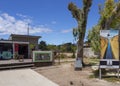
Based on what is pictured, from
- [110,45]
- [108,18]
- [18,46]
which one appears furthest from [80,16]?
[18,46]

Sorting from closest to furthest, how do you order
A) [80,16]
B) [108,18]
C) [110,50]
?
[110,50] → [108,18] → [80,16]

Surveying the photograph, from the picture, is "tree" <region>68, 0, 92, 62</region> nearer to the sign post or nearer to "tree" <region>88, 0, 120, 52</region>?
"tree" <region>88, 0, 120, 52</region>

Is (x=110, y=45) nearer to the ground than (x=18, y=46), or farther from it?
nearer to the ground

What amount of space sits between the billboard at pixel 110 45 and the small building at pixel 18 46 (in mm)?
17598

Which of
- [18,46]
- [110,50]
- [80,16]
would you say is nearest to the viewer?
[110,50]

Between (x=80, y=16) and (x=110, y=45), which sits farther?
(x=80, y=16)

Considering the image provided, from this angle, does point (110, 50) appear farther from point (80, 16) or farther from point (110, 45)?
point (80, 16)

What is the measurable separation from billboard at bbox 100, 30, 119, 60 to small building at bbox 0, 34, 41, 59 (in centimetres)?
Result: 1760

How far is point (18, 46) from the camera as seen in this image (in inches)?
1292

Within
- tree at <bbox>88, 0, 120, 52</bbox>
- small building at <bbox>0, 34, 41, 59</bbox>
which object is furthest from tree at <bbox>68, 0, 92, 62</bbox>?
small building at <bbox>0, 34, 41, 59</bbox>

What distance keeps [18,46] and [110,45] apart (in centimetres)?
1909

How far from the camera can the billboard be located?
15.8 meters

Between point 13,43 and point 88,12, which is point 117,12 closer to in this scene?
point 88,12

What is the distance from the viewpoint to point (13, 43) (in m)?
32.1
